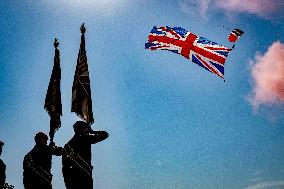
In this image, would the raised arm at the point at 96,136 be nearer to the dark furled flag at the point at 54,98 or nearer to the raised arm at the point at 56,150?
the raised arm at the point at 56,150

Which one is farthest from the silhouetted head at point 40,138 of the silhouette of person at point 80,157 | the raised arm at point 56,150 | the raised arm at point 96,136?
the raised arm at point 96,136

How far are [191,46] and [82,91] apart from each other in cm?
586

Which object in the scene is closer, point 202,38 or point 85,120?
point 85,120

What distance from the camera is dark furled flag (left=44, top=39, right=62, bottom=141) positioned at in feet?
29.7

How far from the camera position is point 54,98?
9.37m

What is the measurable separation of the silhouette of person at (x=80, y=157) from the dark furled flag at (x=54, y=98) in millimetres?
1519

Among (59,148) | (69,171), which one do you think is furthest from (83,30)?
(69,171)

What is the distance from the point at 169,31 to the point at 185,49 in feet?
3.99

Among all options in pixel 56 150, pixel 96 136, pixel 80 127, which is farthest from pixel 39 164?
pixel 96 136

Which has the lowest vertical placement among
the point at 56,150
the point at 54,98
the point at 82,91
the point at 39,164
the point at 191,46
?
the point at 39,164

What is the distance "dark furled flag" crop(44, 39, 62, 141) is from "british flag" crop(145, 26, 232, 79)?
15.2ft

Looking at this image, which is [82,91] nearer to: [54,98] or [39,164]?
[54,98]

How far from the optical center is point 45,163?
8000 millimetres

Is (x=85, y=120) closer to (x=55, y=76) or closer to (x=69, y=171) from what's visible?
(x=69, y=171)
